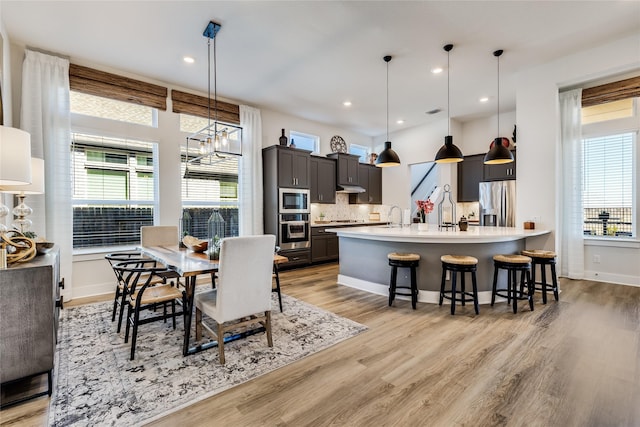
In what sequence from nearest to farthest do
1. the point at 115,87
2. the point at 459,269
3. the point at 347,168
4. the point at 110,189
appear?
the point at 459,269, the point at 115,87, the point at 110,189, the point at 347,168

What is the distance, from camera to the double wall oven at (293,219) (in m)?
5.68

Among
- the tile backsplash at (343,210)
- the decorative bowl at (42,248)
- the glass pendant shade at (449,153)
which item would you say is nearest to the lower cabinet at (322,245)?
the tile backsplash at (343,210)

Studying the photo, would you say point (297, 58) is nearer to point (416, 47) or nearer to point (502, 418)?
point (416, 47)

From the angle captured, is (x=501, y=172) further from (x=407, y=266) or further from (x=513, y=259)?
(x=407, y=266)

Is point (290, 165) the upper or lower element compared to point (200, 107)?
lower

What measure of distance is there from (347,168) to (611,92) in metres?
4.64

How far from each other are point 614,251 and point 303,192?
5.17 m

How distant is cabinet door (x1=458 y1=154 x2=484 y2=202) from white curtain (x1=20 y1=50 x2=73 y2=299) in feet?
23.5

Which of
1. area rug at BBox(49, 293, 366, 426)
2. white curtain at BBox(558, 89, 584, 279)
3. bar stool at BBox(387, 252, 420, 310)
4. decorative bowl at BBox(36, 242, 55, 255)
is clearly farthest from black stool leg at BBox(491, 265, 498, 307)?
decorative bowl at BBox(36, 242, 55, 255)

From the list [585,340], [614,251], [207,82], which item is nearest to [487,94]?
[614,251]

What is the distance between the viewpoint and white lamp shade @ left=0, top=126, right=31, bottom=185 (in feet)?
5.54

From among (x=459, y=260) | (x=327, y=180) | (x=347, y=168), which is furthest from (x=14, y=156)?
(x=347, y=168)

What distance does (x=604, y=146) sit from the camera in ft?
14.9

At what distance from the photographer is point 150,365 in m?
2.25
